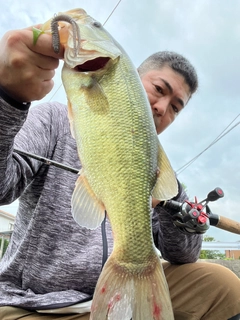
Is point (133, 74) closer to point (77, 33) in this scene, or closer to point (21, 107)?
point (77, 33)

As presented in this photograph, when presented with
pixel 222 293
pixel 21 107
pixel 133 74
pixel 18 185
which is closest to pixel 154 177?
pixel 133 74

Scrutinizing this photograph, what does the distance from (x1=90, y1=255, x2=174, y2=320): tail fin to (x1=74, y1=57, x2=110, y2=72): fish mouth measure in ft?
1.94

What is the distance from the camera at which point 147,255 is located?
3.39 feet

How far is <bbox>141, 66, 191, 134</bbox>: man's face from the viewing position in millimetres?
2283

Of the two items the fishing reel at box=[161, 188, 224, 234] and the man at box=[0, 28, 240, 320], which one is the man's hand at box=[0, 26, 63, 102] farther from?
the fishing reel at box=[161, 188, 224, 234]

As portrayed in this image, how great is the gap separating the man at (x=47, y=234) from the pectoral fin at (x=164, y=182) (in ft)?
1.48

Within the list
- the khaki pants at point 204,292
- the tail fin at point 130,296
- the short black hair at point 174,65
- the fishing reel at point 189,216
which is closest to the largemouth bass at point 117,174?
the tail fin at point 130,296

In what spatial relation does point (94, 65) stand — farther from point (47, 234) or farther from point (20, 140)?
point (47, 234)

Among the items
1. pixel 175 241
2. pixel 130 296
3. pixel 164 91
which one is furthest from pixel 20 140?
pixel 164 91

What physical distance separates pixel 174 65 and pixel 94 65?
141cm

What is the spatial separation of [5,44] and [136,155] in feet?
1.71

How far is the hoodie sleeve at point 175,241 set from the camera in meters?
1.90

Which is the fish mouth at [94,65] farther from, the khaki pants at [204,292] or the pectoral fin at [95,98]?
the khaki pants at [204,292]

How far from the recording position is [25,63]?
3.52ft
